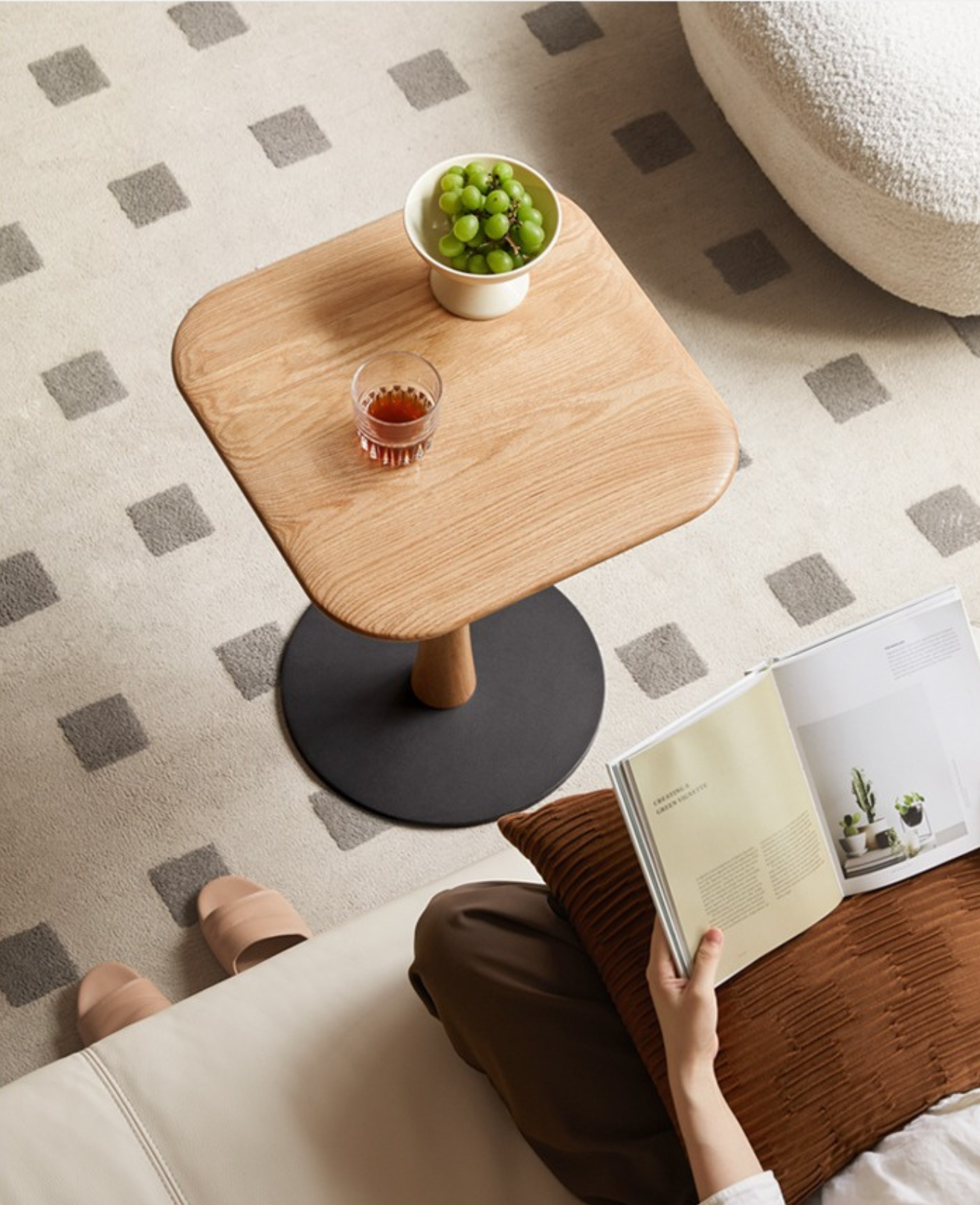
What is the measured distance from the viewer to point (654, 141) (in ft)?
7.78

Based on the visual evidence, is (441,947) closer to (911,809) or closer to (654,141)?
(911,809)

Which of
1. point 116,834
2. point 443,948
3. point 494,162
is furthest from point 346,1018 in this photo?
point 494,162

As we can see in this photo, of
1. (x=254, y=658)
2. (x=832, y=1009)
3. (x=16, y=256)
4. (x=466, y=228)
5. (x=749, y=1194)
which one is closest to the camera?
(x=749, y=1194)

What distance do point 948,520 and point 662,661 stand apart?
1.69 feet

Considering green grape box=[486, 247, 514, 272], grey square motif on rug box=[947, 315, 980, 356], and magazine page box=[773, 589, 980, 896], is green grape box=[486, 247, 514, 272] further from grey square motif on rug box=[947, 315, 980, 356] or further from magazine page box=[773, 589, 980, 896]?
grey square motif on rug box=[947, 315, 980, 356]

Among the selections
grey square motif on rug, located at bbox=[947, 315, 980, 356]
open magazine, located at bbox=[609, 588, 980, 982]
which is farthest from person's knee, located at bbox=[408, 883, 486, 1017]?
grey square motif on rug, located at bbox=[947, 315, 980, 356]

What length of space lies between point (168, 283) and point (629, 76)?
892 mm

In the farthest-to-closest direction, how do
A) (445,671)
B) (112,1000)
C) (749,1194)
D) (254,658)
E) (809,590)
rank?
(809,590) < (254,658) < (445,671) < (112,1000) < (749,1194)

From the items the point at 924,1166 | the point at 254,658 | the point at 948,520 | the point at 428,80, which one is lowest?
the point at 948,520

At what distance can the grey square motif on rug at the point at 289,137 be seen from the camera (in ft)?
7.50

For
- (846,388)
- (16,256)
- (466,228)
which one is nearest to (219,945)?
(466,228)

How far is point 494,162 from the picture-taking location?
1.44 metres

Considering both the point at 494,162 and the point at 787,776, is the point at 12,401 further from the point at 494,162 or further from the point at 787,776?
the point at 787,776

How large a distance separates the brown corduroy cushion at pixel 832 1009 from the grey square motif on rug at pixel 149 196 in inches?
55.9
